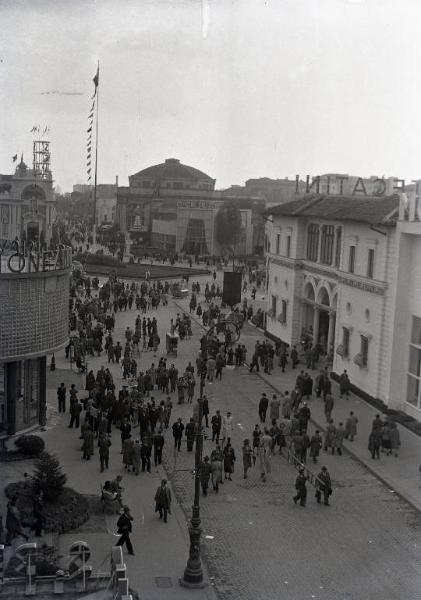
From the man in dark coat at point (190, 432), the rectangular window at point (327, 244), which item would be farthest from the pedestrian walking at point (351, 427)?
the rectangular window at point (327, 244)

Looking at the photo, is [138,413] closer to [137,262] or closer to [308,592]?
[308,592]

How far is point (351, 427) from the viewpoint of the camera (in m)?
26.0

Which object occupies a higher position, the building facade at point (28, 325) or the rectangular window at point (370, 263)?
the rectangular window at point (370, 263)

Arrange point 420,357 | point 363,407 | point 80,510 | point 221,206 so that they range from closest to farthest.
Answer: point 80,510 → point 420,357 → point 363,407 → point 221,206

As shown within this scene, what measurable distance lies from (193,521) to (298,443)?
26.9 feet

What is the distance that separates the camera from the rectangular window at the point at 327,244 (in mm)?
38062

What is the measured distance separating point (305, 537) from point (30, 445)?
8.98m

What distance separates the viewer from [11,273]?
2330 cm

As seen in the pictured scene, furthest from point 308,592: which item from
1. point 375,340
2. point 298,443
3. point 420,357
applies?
point 375,340

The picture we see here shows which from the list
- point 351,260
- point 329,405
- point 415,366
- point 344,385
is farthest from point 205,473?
point 351,260

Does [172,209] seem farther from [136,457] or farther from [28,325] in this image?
[136,457]

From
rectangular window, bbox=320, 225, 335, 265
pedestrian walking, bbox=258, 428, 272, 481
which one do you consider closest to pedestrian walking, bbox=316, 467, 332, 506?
pedestrian walking, bbox=258, 428, 272, 481

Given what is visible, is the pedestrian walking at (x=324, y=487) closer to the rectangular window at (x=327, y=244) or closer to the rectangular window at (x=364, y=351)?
the rectangular window at (x=364, y=351)

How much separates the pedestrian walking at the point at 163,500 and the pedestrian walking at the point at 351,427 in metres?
8.96
